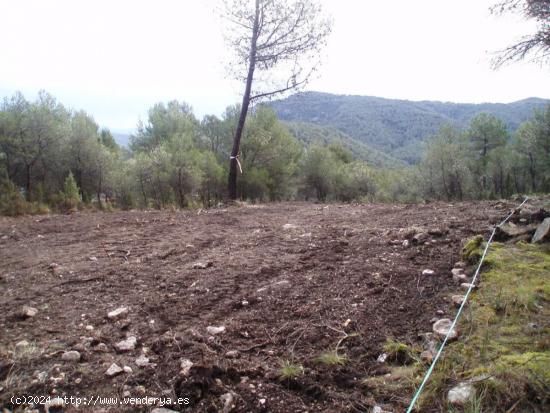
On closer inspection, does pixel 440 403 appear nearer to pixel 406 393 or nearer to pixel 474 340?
pixel 406 393

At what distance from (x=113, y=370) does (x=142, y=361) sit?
0.52ft

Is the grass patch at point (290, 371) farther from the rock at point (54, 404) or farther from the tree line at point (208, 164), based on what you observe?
the tree line at point (208, 164)

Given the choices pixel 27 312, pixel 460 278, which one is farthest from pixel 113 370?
pixel 460 278

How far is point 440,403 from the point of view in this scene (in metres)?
1.54

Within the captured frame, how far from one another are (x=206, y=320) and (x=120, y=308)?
71 cm

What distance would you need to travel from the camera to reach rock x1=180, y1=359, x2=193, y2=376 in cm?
185

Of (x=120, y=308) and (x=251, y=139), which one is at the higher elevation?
(x=251, y=139)

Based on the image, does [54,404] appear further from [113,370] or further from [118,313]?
[118,313]

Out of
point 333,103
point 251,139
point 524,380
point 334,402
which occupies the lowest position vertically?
point 334,402

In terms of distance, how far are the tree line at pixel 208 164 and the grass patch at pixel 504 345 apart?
6.19 meters

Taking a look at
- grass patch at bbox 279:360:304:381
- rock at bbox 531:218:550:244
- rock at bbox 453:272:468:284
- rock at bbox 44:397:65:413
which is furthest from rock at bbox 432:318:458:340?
rock at bbox 44:397:65:413

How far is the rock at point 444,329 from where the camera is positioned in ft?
6.61

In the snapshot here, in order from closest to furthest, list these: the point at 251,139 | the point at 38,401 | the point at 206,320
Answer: the point at 38,401 → the point at 206,320 → the point at 251,139

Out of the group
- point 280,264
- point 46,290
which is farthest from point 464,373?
point 46,290
